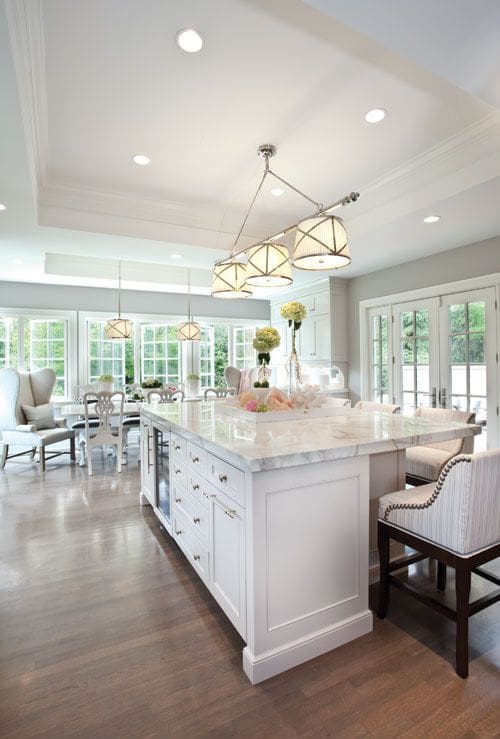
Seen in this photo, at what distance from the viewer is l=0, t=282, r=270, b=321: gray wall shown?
6328 millimetres

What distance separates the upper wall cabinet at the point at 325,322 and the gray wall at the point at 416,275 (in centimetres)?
14

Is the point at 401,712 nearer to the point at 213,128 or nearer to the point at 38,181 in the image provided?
the point at 213,128

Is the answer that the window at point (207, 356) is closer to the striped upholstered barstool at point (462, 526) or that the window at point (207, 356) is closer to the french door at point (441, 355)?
the french door at point (441, 355)

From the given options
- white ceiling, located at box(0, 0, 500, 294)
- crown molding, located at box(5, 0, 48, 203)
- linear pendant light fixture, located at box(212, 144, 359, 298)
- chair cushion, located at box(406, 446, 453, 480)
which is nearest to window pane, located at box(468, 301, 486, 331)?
white ceiling, located at box(0, 0, 500, 294)

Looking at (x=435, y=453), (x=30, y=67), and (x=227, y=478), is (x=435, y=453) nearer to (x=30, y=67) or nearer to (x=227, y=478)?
(x=227, y=478)

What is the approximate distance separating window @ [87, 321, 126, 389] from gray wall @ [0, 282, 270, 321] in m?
0.40

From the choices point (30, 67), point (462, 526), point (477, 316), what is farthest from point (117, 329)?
point (462, 526)

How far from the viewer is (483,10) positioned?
1.57m

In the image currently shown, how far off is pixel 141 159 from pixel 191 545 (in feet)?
9.71

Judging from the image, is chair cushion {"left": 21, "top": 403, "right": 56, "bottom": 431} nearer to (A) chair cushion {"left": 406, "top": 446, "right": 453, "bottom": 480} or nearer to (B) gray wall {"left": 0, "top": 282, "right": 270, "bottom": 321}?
(B) gray wall {"left": 0, "top": 282, "right": 270, "bottom": 321}

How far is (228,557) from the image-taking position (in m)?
1.76

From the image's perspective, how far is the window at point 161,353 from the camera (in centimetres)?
719

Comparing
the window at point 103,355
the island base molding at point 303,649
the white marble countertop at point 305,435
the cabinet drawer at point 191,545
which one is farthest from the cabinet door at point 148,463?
the window at point 103,355

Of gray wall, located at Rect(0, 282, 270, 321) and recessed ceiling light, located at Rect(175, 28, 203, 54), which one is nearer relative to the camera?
recessed ceiling light, located at Rect(175, 28, 203, 54)
